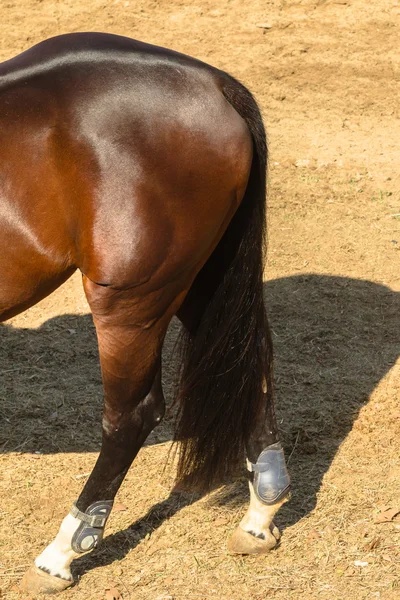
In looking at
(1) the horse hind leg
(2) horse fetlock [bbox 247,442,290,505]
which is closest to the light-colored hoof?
(1) the horse hind leg

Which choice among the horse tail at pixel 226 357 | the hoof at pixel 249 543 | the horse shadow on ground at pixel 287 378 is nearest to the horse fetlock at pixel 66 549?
the horse shadow on ground at pixel 287 378

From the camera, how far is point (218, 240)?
298 cm

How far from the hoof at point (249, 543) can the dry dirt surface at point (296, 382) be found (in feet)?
0.14

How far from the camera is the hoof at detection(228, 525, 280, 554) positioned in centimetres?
323

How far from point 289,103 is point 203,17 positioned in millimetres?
1728

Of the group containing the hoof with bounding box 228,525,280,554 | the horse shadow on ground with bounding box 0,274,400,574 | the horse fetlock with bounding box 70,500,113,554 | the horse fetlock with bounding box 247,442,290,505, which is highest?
the horse fetlock with bounding box 70,500,113,554

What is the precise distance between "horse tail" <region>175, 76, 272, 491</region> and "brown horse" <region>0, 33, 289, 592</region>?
0.02 metres

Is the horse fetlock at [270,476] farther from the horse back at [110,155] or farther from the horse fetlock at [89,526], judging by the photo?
the horse back at [110,155]

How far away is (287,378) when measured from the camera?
14.7 feet

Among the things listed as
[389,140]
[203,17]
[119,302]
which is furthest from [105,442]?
[203,17]

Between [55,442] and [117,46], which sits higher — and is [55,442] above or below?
below

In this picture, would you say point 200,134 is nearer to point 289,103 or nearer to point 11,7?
point 289,103

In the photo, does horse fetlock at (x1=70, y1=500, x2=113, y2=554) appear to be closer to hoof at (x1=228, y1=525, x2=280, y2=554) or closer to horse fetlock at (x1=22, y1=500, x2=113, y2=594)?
horse fetlock at (x1=22, y1=500, x2=113, y2=594)

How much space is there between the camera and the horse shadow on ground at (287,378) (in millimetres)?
3736
